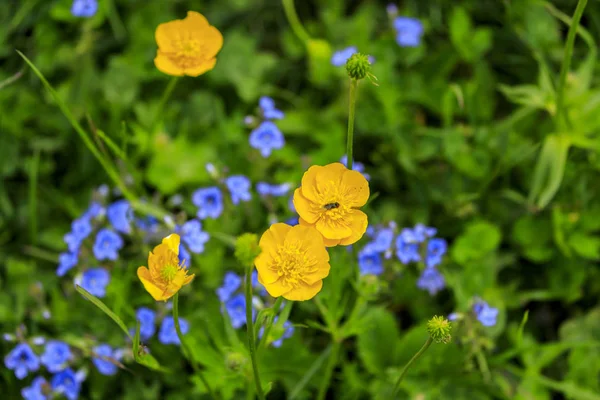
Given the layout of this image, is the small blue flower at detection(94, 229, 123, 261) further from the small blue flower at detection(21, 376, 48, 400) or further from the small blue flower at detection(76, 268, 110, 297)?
the small blue flower at detection(21, 376, 48, 400)

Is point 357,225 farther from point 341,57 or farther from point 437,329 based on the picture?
point 341,57

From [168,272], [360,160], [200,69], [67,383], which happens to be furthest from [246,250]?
[360,160]

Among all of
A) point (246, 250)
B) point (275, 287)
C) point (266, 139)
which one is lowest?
point (266, 139)

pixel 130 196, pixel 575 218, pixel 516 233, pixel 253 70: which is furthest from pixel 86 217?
pixel 575 218

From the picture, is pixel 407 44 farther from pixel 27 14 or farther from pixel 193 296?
pixel 27 14

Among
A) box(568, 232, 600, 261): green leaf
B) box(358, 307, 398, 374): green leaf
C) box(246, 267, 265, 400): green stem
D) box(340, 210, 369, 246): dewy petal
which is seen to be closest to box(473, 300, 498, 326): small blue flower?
box(358, 307, 398, 374): green leaf

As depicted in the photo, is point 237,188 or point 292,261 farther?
point 237,188
